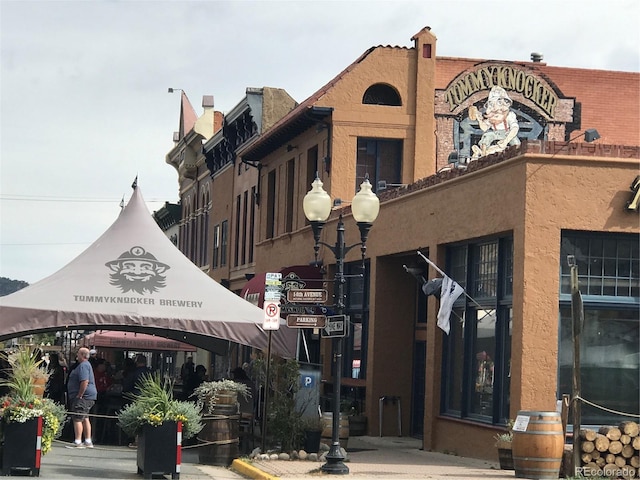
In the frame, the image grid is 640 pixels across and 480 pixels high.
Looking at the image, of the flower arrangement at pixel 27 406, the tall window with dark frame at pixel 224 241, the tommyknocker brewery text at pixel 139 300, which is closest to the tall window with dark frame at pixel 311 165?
the tommyknocker brewery text at pixel 139 300

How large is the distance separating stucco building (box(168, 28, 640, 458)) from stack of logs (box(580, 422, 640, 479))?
1.64m

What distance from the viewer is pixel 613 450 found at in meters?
15.6

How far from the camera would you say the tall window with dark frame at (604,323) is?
17.7m

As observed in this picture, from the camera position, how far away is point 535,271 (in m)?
17.4

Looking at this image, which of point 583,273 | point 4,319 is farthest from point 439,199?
point 4,319

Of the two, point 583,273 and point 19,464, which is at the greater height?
point 583,273

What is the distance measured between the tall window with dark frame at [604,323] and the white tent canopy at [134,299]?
5.82 metres

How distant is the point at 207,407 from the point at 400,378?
→ 655cm

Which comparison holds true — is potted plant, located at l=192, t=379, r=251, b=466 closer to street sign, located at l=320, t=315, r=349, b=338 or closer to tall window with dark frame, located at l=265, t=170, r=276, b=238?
street sign, located at l=320, t=315, r=349, b=338

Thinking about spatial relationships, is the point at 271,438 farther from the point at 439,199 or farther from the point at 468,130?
the point at 468,130

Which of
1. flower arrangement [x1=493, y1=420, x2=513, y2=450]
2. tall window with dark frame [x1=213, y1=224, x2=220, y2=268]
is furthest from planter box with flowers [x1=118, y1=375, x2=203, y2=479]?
tall window with dark frame [x1=213, y1=224, x2=220, y2=268]

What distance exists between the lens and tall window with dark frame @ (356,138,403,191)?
29562mm

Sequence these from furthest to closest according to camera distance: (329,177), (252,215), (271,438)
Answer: (252,215) < (329,177) < (271,438)

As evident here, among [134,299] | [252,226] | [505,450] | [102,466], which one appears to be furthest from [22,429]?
[252,226]
